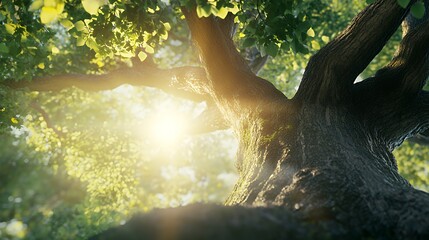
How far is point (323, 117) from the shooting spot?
15.6 feet

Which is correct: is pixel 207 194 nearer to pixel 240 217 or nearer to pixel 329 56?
pixel 329 56

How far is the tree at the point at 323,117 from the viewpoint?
272cm

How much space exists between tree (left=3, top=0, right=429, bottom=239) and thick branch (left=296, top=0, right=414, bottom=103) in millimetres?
14

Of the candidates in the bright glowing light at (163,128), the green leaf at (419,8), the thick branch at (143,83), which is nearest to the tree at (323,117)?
the green leaf at (419,8)

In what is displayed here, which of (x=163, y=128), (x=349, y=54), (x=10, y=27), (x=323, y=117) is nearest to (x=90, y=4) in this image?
(x=10, y=27)

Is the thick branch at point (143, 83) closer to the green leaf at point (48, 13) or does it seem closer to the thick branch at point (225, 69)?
the thick branch at point (225, 69)

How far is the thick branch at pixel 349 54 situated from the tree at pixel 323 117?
14 millimetres

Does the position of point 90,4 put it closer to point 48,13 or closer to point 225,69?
point 48,13

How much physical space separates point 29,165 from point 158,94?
16.0 m

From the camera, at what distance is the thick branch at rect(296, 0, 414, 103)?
15.1ft

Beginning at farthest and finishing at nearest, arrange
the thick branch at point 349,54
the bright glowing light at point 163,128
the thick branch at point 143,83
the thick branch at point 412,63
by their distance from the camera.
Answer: the bright glowing light at point 163,128 < the thick branch at point 143,83 < the thick branch at point 412,63 < the thick branch at point 349,54

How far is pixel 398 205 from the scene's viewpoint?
2.79 metres

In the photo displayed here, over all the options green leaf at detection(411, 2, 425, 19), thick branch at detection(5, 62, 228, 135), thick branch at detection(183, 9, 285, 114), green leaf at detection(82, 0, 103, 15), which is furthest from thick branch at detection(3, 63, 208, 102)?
green leaf at detection(411, 2, 425, 19)

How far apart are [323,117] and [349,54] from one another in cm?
93
